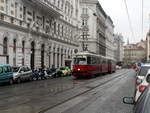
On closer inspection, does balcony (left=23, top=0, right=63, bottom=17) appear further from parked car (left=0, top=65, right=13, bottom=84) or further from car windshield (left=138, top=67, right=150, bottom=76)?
car windshield (left=138, top=67, right=150, bottom=76)

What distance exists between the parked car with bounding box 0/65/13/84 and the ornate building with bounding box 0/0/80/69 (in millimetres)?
7222

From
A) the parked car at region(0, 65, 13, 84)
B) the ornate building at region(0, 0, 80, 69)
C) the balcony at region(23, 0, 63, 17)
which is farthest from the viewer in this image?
the balcony at region(23, 0, 63, 17)

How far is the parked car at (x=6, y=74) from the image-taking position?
26656 mm

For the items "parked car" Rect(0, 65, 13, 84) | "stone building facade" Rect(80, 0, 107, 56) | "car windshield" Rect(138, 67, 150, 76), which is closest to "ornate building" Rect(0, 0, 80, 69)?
"parked car" Rect(0, 65, 13, 84)

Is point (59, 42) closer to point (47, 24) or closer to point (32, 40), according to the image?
point (47, 24)

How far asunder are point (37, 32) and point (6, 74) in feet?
62.4

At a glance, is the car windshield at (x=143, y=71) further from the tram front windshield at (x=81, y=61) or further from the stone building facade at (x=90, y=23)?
the stone building facade at (x=90, y=23)

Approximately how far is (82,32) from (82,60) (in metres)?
58.1

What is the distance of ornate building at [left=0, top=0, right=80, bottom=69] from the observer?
3662 cm

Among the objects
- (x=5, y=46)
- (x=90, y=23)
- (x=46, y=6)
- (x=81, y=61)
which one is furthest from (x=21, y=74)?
(x=90, y=23)

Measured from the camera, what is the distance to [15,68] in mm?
31016

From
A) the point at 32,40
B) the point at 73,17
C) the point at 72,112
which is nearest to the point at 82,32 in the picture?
the point at 73,17

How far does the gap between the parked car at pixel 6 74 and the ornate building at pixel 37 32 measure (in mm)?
7222

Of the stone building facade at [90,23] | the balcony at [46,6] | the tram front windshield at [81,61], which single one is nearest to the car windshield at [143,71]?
the tram front windshield at [81,61]
